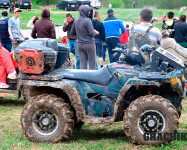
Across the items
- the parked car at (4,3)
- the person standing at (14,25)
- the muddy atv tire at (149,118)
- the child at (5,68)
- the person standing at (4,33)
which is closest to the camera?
the muddy atv tire at (149,118)

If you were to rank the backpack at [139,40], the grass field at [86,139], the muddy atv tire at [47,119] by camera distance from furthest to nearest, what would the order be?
the backpack at [139,40], the muddy atv tire at [47,119], the grass field at [86,139]

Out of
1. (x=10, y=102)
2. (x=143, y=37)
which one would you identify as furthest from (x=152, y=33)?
(x=10, y=102)

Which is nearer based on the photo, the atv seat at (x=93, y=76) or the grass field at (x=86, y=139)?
the grass field at (x=86, y=139)

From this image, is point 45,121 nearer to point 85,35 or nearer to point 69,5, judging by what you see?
point 85,35

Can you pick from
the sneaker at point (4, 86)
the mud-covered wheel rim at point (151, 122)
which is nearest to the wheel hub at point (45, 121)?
the mud-covered wheel rim at point (151, 122)

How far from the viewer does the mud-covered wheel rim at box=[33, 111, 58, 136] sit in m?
5.91

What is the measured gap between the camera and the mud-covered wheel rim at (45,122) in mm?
5906

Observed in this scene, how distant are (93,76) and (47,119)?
939mm

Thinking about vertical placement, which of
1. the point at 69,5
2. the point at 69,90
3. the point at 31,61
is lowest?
the point at 69,5

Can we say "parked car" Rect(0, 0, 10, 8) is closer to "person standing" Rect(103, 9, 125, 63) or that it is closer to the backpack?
"person standing" Rect(103, 9, 125, 63)

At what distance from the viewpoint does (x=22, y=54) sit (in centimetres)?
590

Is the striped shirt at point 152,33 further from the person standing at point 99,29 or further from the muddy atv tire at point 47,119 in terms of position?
the person standing at point 99,29

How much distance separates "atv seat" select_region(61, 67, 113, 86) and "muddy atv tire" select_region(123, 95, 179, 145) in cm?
62

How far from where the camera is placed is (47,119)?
5922 millimetres
